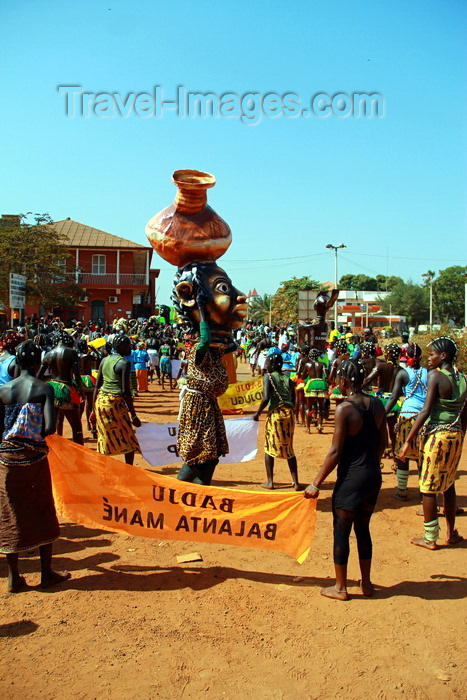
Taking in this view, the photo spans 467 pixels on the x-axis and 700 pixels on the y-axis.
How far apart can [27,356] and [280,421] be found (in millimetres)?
3817

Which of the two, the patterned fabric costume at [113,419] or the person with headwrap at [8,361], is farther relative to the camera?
the patterned fabric costume at [113,419]

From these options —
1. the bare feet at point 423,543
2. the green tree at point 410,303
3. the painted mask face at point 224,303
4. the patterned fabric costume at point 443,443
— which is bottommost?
the bare feet at point 423,543

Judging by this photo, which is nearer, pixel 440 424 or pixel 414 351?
pixel 440 424

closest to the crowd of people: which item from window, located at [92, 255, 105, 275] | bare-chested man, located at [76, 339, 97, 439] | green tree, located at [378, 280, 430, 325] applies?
bare-chested man, located at [76, 339, 97, 439]

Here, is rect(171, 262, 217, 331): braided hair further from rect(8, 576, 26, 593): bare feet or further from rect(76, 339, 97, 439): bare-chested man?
rect(76, 339, 97, 439): bare-chested man

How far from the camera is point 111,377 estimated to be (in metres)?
7.61

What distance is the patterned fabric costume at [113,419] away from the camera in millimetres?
7527

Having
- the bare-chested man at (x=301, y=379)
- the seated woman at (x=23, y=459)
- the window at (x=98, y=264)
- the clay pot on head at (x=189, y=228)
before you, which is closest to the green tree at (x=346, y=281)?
the window at (x=98, y=264)

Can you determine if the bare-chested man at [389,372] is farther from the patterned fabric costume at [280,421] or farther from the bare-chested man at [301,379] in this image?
the bare-chested man at [301,379]

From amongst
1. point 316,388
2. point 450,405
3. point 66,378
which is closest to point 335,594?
point 450,405

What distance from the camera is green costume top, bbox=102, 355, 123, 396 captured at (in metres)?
7.58

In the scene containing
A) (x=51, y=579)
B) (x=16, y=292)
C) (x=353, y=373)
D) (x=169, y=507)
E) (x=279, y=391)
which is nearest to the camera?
(x=353, y=373)

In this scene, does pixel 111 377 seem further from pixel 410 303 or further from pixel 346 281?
pixel 346 281

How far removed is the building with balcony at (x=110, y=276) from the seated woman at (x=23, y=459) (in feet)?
141
